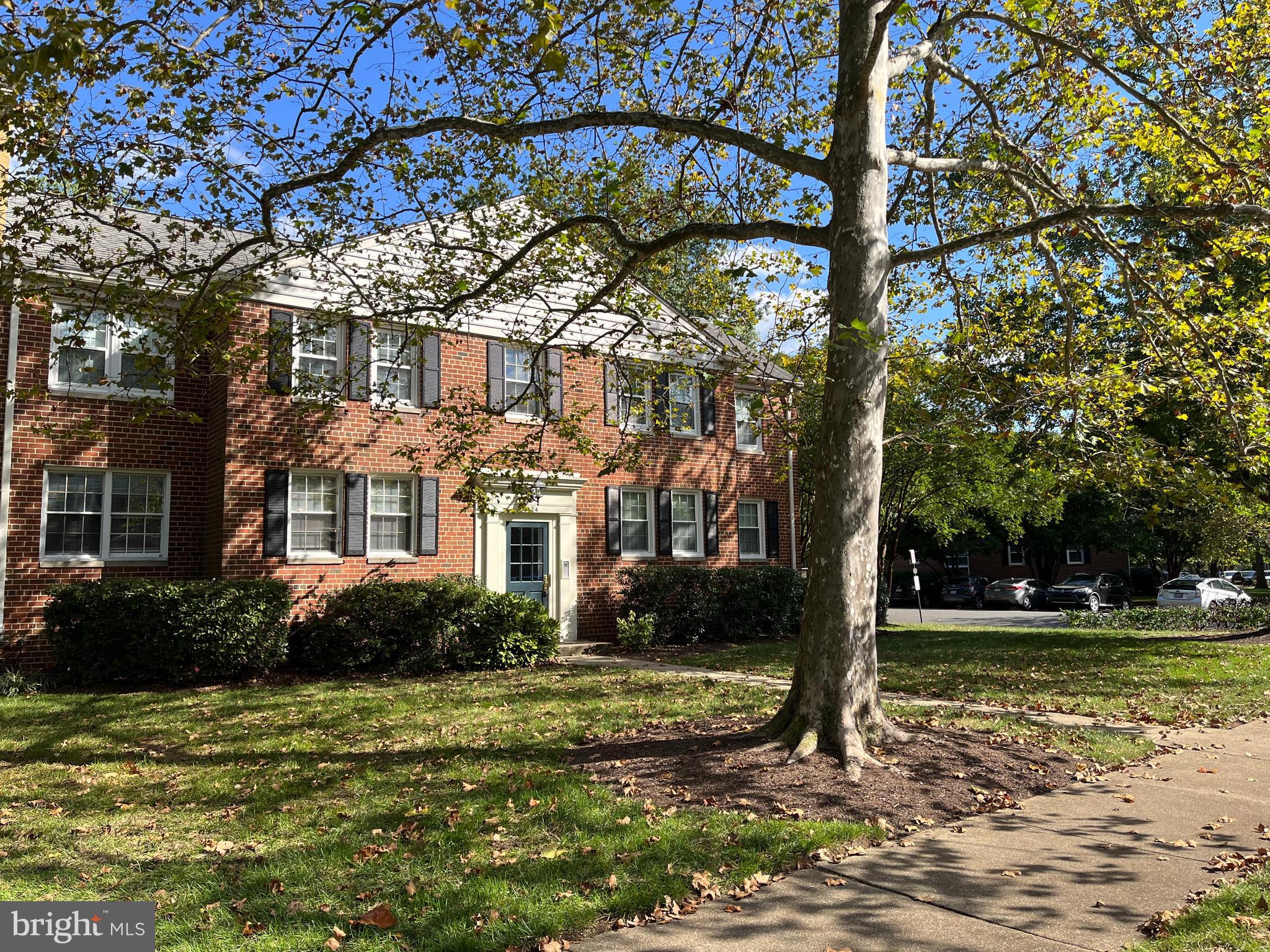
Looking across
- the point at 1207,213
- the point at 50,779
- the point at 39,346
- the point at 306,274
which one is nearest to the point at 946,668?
the point at 1207,213

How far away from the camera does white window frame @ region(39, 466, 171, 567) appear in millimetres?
12781

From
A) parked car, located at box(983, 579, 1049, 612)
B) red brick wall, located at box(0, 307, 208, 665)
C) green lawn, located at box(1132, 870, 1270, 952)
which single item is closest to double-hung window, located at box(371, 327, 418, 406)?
red brick wall, located at box(0, 307, 208, 665)

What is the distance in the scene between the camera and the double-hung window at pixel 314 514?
14078 millimetres

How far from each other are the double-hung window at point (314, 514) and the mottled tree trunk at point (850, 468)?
9.49m

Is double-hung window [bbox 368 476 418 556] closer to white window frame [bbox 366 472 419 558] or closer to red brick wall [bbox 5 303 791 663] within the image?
white window frame [bbox 366 472 419 558]

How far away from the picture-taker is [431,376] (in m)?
15.4

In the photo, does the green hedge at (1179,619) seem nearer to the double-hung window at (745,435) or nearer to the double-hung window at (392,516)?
the double-hung window at (745,435)

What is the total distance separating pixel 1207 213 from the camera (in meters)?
7.34

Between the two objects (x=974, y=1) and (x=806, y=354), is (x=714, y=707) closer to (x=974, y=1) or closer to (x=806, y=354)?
(x=806, y=354)

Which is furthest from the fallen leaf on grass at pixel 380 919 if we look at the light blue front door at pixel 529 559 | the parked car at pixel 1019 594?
the parked car at pixel 1019 594

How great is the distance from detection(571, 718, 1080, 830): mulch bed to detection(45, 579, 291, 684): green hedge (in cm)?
667

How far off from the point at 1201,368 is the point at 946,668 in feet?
17.7

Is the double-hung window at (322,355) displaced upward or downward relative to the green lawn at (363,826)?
upward

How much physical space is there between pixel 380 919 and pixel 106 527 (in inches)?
457
